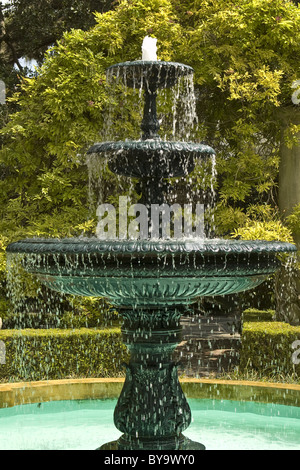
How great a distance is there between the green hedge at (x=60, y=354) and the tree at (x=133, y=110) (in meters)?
2.42

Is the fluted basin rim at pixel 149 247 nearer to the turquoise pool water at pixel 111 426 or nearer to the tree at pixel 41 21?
the turquoise pool water at pixel 111 426

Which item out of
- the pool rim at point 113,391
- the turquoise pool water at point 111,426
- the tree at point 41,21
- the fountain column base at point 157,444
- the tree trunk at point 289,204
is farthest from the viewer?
the tree at point 41,21

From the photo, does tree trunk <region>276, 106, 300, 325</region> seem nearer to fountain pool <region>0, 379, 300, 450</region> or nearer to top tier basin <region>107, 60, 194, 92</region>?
fountain pool <region>0, 379, 300, 450</region>

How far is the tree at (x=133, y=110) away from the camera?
35.7ft

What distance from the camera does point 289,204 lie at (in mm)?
11719

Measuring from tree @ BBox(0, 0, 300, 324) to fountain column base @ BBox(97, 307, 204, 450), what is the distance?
20.2ft

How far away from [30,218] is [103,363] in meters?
3.49

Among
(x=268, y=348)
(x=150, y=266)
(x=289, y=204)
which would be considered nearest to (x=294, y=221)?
(x=289, y=204)

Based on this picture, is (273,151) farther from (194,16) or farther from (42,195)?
(42,195)

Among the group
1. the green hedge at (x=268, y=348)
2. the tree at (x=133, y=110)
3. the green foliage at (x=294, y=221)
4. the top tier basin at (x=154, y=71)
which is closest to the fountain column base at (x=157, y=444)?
the top tier basin at (x=154, y=71)

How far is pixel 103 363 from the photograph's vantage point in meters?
8.94

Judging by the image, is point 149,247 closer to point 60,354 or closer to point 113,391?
point 113,391

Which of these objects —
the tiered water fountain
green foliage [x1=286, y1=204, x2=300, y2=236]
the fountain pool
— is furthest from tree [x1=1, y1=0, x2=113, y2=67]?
the tiered water fountain
